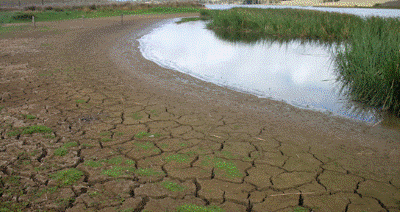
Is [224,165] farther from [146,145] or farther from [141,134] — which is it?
[141,134]

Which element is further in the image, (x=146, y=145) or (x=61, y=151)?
(x=146, y=145)

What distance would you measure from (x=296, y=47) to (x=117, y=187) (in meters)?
13.3

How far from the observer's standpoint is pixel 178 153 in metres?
3.80

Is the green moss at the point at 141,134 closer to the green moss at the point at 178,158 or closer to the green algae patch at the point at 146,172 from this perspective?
the green moss at the point at 178,158

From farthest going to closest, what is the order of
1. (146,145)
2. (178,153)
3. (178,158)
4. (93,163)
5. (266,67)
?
(266,67), (146,145), (178,153), (178,158), (93,163)

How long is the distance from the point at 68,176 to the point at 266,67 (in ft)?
27.8

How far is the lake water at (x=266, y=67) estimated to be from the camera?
7027mm

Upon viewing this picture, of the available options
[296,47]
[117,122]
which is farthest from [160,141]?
[296,47]

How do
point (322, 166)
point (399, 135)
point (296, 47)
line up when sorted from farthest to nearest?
point (296, 47), point (399, 135), point (322, 166)

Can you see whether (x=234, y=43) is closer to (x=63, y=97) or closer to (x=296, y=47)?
(x=296, y=47)

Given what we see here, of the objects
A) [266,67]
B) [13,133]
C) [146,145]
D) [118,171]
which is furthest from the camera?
[266,67]

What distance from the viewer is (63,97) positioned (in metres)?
5.89

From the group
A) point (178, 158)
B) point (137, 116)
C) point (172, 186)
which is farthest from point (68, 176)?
point (137, 116)

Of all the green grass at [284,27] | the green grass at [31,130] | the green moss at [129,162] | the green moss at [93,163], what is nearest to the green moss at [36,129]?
the green grass at [31,130]
